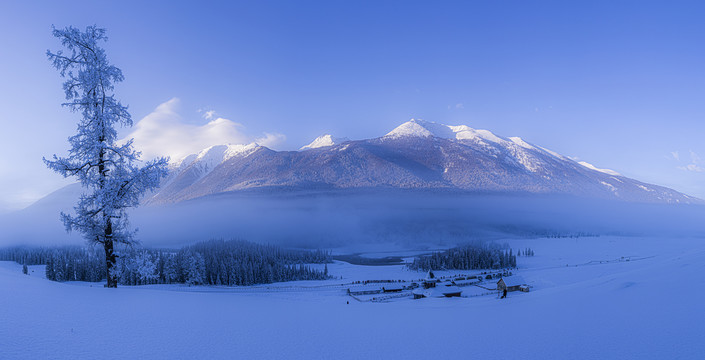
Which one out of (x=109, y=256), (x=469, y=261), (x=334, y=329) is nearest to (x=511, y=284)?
(x=334, y=329)

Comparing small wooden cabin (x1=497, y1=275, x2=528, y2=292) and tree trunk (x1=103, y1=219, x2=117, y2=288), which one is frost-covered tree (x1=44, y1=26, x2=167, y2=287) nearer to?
tree trunk (x1=103, y1=219, x2=117, y2=288)

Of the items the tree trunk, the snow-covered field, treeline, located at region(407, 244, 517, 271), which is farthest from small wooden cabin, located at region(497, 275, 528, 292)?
treeline, located at region(407, 244, 517, 271)

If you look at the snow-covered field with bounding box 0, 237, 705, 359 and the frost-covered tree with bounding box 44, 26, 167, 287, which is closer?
the snow-covered field with bounding box 0, 237, 705, 359

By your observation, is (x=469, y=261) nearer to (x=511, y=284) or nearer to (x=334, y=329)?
(x=511, y=284)

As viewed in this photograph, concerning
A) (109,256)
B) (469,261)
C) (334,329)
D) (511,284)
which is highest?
(109,256)

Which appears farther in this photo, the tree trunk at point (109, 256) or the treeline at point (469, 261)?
the treeline at point (469, 261)

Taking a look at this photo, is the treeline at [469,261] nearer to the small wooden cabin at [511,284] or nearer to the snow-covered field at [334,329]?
the small wooden cabin at [511,284]

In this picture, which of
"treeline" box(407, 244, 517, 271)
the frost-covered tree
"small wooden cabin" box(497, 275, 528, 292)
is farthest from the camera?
"treeline" box(407, 244, 517, 271)

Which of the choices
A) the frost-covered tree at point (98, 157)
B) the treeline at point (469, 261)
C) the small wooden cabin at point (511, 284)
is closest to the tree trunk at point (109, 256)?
the frost-covered tree at point (98, 157)

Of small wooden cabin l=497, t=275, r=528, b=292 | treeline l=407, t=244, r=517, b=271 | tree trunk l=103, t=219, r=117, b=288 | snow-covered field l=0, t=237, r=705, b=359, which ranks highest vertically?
tree trunk l=103, t=219, r=117, b=288

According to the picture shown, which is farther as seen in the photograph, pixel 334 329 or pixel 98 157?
pixel 98 157

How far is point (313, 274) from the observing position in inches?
3447

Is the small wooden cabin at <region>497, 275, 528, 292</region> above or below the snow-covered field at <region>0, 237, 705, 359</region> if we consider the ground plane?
below

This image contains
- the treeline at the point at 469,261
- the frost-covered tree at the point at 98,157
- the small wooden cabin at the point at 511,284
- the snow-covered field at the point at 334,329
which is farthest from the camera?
the treeline at the point at 469,261
